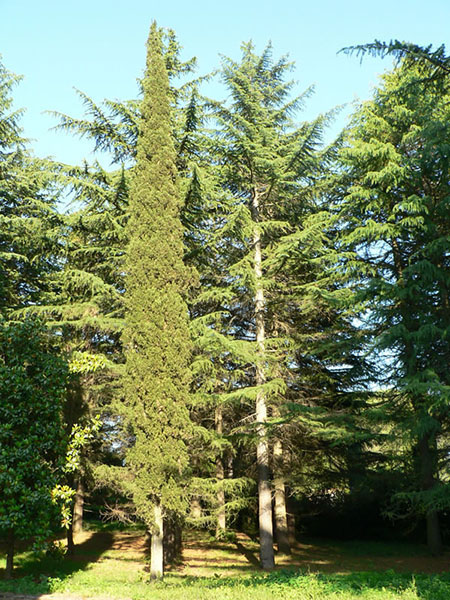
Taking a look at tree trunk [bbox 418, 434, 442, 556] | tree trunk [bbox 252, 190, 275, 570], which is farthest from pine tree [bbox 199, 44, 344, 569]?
tree trunk [bbox 418, 434, 442, 556]

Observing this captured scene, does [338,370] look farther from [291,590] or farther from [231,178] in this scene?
[291,590]

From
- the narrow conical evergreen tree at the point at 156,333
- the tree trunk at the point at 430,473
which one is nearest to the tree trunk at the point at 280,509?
the tree trunk at the point at 430,473

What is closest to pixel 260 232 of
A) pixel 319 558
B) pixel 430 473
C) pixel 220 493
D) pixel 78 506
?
pixel 220 493

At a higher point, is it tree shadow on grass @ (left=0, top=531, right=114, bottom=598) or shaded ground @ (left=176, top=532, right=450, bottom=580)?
tree shadow on grass @ (left=0, top=531, right=114, bottom=598)

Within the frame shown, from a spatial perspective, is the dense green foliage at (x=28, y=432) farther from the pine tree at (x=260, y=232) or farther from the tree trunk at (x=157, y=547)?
the pine tree at (x=260, y=232)

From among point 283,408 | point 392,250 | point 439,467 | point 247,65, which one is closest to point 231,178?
point 247,65

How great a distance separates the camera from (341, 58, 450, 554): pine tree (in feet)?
40.3

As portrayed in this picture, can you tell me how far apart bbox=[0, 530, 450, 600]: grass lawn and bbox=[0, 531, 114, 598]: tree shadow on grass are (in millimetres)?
21

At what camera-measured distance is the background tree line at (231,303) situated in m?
10.1

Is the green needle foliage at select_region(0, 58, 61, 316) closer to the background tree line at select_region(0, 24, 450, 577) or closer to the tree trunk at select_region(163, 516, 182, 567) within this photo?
the background tree line at select_region(0, 24, 450, 577)

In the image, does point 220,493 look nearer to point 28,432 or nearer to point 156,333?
point 156,333

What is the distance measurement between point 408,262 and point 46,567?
1263cm

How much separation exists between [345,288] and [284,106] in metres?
6.63

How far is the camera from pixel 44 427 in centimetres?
924
